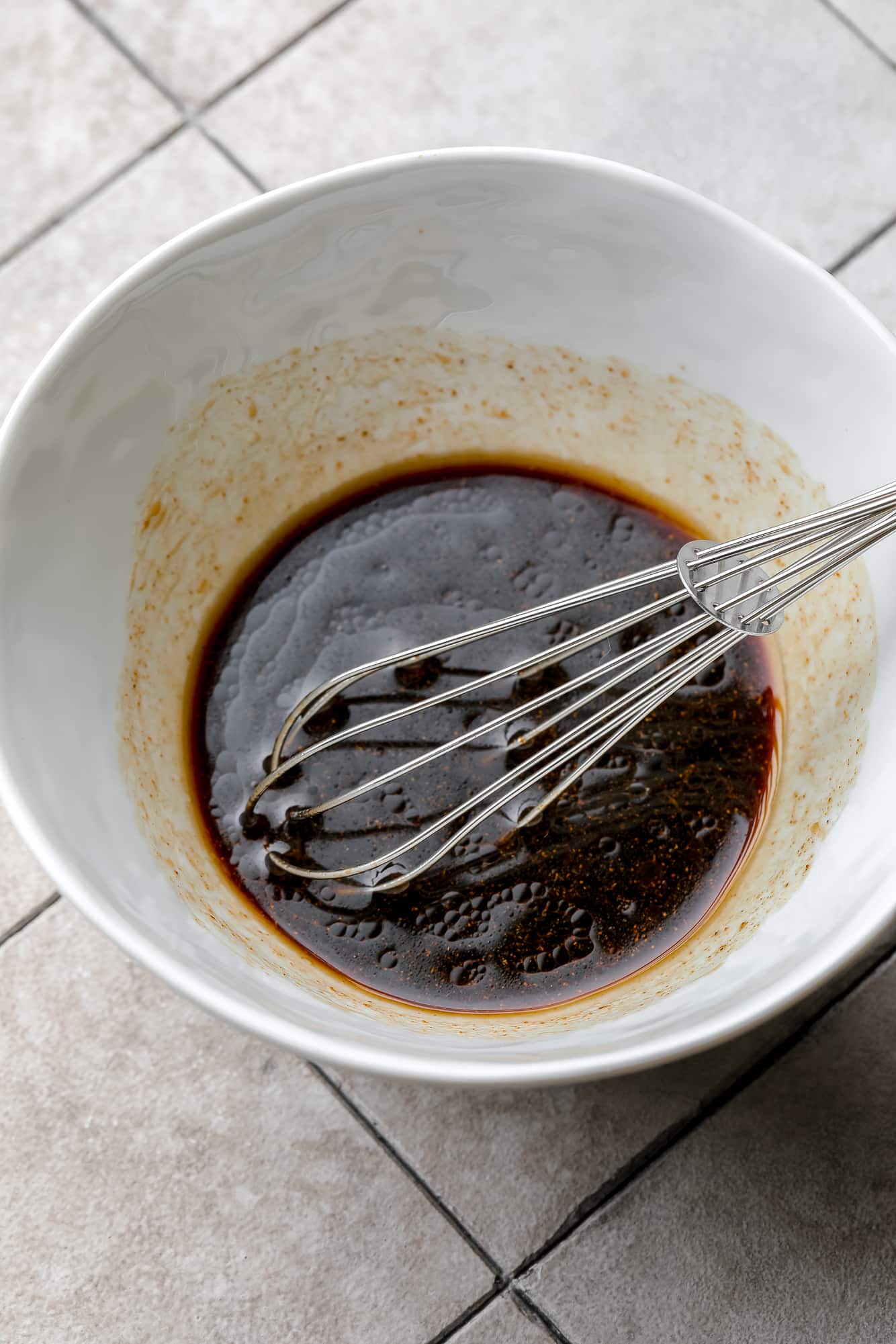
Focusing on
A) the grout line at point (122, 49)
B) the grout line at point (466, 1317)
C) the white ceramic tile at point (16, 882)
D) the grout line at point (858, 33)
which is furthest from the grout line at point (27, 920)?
the grout line at point (858, 33)

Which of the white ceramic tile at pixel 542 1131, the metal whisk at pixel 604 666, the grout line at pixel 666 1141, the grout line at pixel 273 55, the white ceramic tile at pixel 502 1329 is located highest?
the grout line at pixel 273 55

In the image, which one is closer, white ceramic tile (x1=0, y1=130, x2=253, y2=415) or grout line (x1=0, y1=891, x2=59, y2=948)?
grout line (x1=0, y1=891, x2=59, y2=948)

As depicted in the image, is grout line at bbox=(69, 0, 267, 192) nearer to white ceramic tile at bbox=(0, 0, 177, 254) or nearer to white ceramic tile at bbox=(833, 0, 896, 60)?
white ceramic tile at bbox=(0, 0, 177, 254)

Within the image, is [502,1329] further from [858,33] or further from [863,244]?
[858,33]

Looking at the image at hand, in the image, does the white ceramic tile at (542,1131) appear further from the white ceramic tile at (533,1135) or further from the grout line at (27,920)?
the grout line at (27,920)

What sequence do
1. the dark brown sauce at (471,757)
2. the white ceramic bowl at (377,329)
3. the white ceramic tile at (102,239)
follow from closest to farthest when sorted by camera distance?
the white ceramic bowl at (377,329), the dark brown sauce at (471,757), the white ceramic tile at (102,239)

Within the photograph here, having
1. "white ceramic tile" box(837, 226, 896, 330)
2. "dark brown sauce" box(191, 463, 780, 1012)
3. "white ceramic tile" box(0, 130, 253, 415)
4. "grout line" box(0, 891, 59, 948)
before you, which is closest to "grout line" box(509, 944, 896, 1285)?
"dark brown sauce" box(191, 463, 780, 1012)
